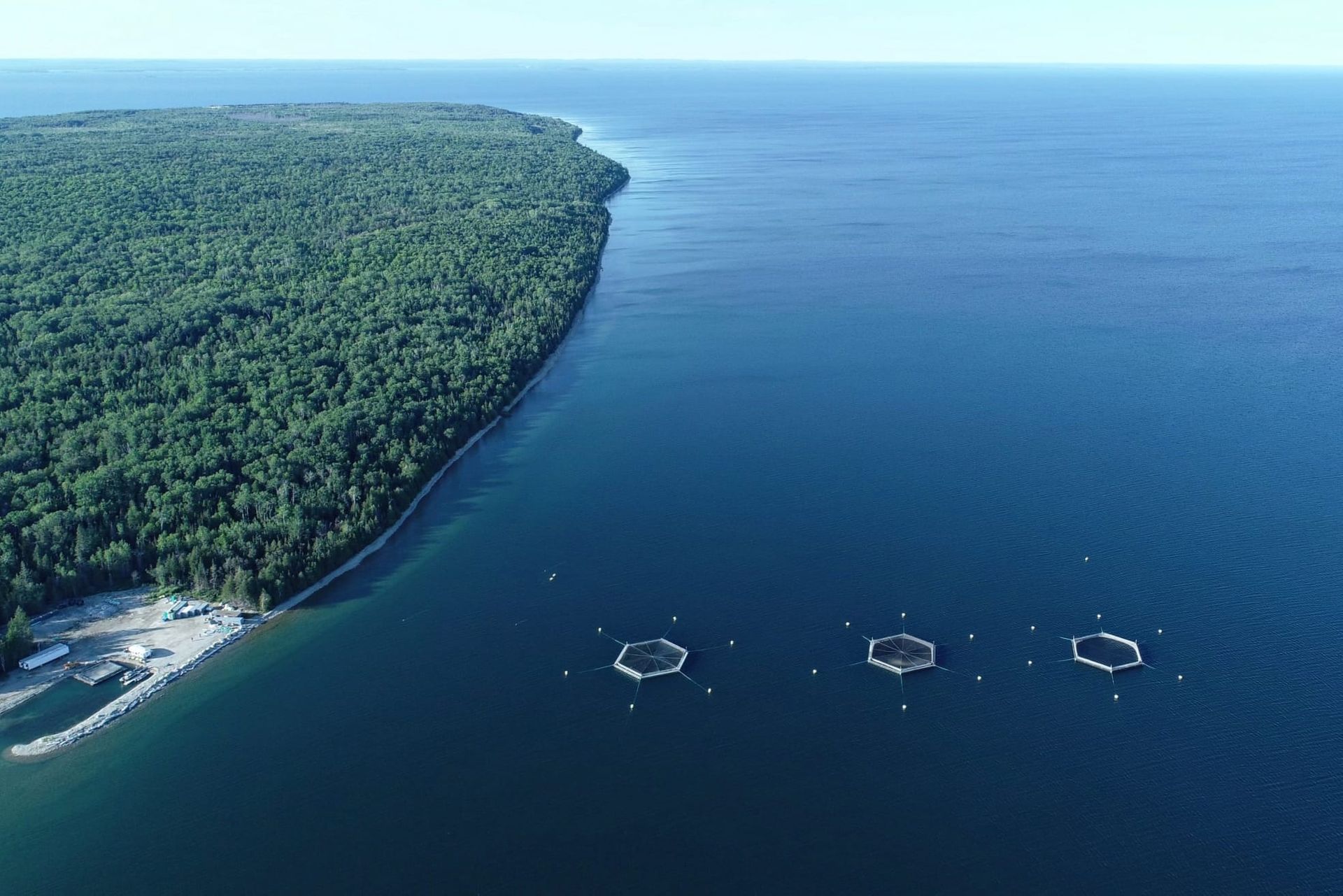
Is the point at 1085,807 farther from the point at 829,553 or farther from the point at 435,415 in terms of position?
the point at 435,415

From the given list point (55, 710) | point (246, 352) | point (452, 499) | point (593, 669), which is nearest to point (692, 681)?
point (593, 669)

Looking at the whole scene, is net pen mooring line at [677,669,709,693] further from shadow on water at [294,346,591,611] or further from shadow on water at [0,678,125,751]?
shadow on water at [0,678,125,751]

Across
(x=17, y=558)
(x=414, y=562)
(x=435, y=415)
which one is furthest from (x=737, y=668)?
(x=17, y=558)

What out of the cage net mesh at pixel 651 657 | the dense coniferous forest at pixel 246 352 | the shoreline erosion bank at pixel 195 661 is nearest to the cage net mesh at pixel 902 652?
the cage net mesh at pixel 651 657

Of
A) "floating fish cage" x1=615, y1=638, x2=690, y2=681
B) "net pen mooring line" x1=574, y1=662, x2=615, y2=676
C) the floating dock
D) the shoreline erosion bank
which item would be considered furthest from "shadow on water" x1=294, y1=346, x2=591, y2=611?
"floating fish cage" x1=615, y1=638, x2=690, y2=681

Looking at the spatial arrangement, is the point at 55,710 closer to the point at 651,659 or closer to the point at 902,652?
the point at 651,659

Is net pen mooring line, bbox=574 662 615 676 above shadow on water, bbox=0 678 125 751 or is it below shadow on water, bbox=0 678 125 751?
above

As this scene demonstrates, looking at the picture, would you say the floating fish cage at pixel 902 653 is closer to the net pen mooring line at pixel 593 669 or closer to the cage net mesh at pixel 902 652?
the cage net mesh at pixel 902 652
